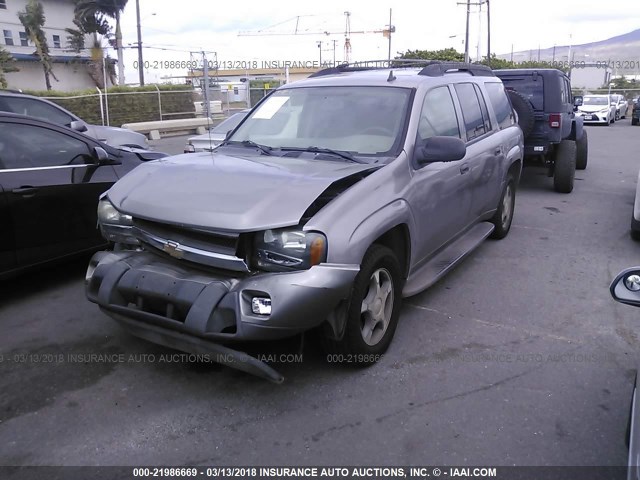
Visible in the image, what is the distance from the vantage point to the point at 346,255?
3115 mm

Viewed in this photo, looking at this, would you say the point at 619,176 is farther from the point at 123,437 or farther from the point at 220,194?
the point at 123,437

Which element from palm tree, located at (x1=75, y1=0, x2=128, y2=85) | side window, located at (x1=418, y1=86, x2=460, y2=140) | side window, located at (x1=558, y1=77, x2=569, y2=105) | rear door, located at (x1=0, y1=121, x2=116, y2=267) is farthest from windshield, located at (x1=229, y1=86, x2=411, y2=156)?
palm tree, located at (x1=75, y1=0, x2=128, y2=85)

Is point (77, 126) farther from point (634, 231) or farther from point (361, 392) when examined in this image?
point (634, 231)

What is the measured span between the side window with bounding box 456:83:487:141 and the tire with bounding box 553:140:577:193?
4.37 metres

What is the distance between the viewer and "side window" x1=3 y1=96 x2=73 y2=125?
8.16 m

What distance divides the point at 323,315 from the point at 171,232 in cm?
107

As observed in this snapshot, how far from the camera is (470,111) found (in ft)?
17.3

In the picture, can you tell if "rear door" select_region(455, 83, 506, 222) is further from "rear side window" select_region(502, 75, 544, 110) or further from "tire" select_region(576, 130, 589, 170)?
"tire" select_region(576, 130, 589, 170)

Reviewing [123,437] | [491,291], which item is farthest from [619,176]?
[123,437]

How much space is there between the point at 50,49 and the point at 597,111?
4641 centimetres

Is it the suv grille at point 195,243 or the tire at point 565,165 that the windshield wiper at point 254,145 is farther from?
the tire at point 565,165

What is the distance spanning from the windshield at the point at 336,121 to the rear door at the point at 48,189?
1.53 meters

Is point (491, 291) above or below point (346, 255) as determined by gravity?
below

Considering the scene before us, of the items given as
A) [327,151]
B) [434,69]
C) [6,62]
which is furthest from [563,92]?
[6,62]
